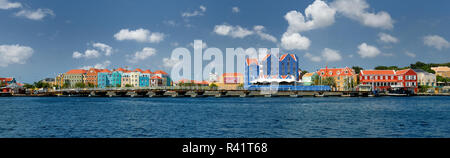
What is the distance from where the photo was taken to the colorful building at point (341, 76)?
11482cm

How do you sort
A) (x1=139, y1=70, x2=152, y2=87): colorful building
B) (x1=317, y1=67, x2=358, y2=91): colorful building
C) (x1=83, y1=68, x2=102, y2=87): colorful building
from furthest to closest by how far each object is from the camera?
(x1=139, y1=70, x2=152, y2=87): colorful building < (x1=83, y1=68, x2=102, y2=87): colorful building < (x1=317, y1=67, x2=358, y2=91): colorful building

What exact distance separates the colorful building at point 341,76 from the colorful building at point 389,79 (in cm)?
524

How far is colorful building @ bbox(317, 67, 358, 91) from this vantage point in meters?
115

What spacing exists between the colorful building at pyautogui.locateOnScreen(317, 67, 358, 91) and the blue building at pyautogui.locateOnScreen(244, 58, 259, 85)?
23366 millimetres

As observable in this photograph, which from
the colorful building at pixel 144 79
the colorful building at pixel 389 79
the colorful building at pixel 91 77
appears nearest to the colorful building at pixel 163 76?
the colorful building at pixel 144 79

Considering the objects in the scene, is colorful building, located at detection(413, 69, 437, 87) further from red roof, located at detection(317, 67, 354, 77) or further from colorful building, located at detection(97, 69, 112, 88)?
colorful building, located at detection(97, 69, 112, 88)

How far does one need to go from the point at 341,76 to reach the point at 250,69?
105 feet

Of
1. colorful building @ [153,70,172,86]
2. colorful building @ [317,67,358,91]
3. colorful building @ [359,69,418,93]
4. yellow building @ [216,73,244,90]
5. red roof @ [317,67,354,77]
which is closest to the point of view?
colorful building @ [359,69,418,93]

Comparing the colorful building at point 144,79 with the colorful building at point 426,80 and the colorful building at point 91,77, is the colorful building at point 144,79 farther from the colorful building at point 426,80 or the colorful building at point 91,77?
the colorful building at point 426,80

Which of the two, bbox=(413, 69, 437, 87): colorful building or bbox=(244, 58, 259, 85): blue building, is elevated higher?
bbox=(244, 58, 259, 85): blue building

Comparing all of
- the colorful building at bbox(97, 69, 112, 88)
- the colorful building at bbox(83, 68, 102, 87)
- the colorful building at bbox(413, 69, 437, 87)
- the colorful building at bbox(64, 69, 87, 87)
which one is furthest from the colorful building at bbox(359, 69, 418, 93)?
the colorful building at bbox(64, 69, 87, 87)

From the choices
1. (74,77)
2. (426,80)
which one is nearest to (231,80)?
(74,77)
